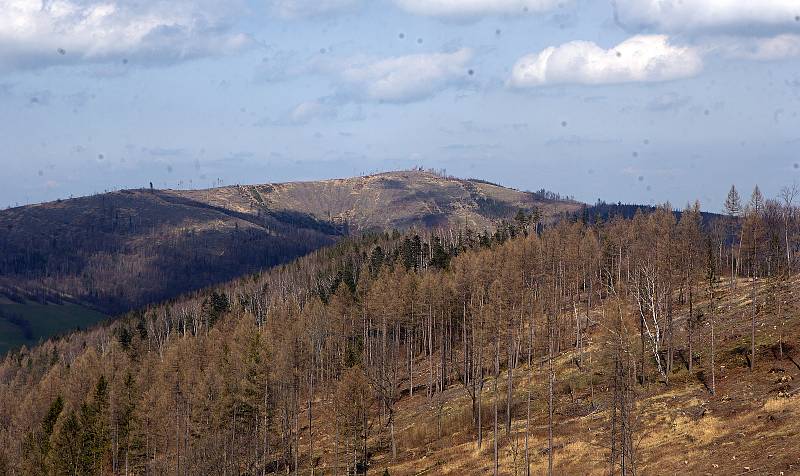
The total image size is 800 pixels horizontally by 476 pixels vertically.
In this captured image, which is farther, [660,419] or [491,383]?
[491,383]

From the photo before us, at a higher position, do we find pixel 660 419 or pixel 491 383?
pixel 660 419

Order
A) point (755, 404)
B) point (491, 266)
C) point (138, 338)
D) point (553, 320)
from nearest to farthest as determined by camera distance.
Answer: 1. point (755, 404)
2. point (553, 320)
3. point (491, 266)
4. point (138, 338)

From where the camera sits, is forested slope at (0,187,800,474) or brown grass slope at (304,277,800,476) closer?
brown grass slope at (304,277,800,476)

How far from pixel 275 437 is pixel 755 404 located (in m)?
63.8

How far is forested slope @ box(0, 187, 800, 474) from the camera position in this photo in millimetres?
62156

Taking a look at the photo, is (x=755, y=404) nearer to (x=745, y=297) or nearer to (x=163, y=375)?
(x=745, y=297)

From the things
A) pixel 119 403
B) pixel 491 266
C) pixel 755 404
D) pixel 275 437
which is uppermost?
pixel 491 266

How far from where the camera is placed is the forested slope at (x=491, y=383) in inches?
2447

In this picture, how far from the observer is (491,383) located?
97.7 meters

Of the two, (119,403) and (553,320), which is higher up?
(553,320)

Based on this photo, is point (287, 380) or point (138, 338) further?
point (138, 338)

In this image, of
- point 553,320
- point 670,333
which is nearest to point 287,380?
point 553,320

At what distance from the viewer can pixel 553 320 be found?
101188 millimetres

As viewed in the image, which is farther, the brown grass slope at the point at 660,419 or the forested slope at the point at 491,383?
the forested slope at the point at 491,383
